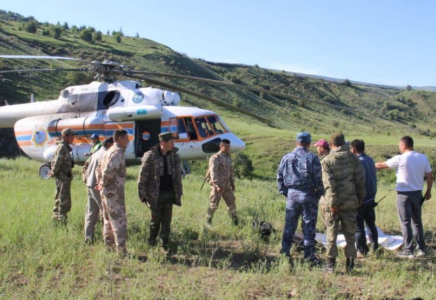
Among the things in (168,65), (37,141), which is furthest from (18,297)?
(168,65)

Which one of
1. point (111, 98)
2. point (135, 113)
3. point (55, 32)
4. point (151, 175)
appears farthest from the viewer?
point (55, 32)

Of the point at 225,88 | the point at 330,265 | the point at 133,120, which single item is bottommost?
the point at 330,265

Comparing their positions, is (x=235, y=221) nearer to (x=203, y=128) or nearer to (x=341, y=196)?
(x=341, y=196)

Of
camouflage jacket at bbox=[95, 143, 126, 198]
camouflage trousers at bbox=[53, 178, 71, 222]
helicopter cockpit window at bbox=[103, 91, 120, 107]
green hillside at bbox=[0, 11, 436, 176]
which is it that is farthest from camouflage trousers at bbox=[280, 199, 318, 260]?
green hillside at bbox=[0, 11, 436, 176]

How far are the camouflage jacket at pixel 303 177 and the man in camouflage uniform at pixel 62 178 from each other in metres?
3.85

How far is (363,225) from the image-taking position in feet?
21.3

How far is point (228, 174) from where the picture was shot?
8.12 metres

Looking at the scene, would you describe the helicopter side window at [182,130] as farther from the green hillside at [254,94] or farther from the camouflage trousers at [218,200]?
the green hillside at [254,94]

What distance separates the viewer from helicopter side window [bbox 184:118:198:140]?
12419mm

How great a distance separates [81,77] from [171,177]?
34.2m

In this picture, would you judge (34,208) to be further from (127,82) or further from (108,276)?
(127,82)

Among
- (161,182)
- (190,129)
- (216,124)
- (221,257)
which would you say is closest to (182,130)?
(190,129)

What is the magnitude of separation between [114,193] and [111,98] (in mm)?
7658

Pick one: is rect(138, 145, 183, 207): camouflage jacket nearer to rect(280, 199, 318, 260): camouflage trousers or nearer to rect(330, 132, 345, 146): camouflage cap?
rect(280, 199, 318, 260): camouflage trousers
